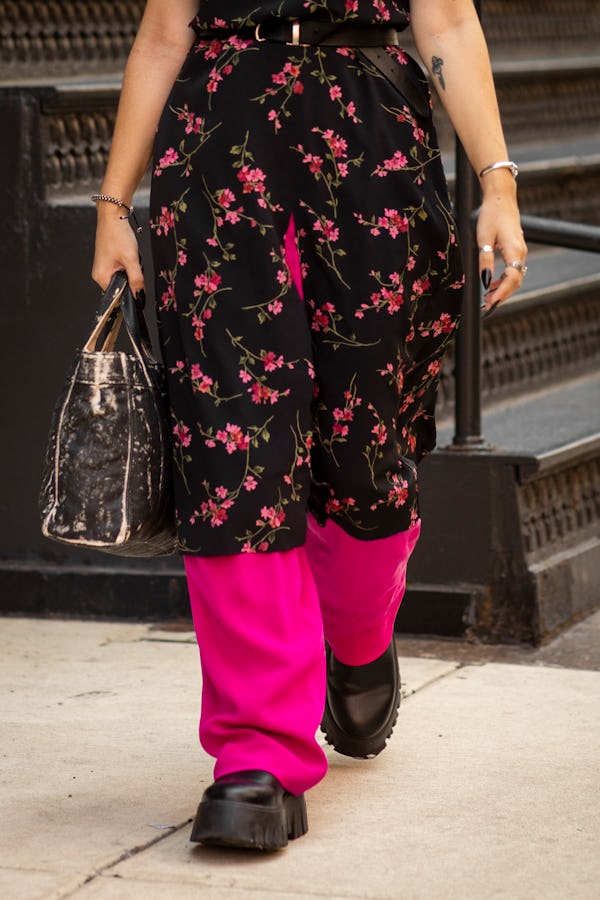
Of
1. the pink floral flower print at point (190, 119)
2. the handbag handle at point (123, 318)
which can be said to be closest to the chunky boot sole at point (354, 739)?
the handbag handle at point (123, 318)

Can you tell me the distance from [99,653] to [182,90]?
1.76m

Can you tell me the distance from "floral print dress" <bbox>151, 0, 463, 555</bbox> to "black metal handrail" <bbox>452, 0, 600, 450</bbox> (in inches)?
59.2

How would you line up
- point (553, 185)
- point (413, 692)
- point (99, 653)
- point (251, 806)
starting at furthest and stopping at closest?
point (553, 185)
point (99, 653)
point (413, 692)
point (251, 806)

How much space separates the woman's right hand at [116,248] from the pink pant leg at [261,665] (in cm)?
50

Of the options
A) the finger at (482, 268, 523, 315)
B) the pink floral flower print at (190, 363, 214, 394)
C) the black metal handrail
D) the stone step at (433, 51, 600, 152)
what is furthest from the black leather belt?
the stone step at (433, 51, 600, 152)

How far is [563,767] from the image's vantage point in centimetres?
329

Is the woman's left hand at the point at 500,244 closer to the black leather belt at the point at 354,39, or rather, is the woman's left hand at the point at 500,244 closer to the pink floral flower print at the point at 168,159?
the black leather belt at the point at 354,39

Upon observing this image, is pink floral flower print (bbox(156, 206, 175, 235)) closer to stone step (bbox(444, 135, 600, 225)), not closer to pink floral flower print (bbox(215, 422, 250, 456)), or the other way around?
pink floral flower print (bbox(215, 422, 250, 456))

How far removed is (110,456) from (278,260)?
1.32ft

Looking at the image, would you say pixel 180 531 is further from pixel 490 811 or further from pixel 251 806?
pixel 490 811

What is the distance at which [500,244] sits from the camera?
9.59ft

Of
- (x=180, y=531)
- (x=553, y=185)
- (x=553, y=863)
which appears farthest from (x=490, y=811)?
(x=553, y=185)

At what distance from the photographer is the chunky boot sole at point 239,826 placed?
2707mm

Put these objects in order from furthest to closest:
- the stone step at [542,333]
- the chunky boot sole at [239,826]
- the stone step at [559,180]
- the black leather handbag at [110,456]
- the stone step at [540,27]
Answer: the stone step at [540,27] → the stone step at [559,180] → the stone step at [542,333] → the black leather handbag at [110,456] → the chunky boot sole at [239,826]
